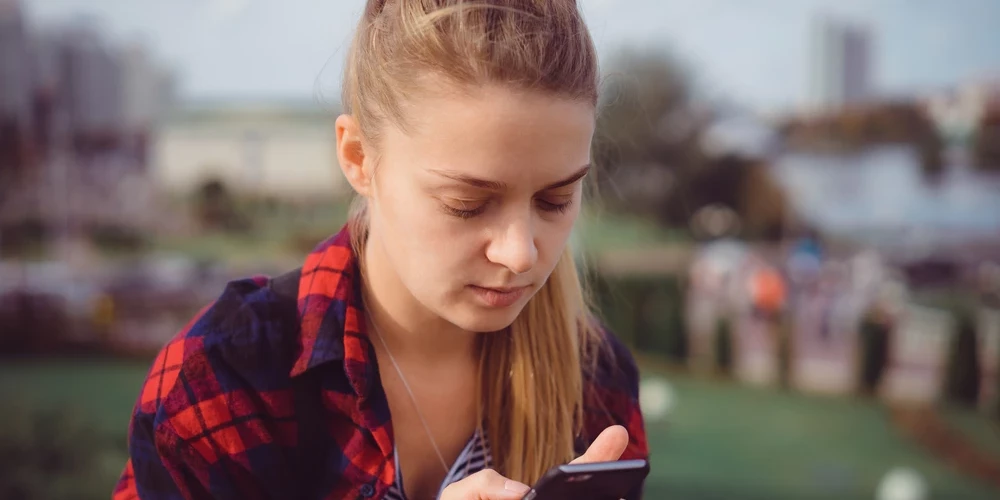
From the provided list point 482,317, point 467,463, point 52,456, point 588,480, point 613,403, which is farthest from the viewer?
point 52,456

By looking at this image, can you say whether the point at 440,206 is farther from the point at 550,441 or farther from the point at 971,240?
the point at 971,240

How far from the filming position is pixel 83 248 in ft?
19.4

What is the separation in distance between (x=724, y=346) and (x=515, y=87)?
5083 millimetres

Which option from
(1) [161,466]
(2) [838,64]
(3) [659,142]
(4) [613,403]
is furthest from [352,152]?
(2) [838,64]

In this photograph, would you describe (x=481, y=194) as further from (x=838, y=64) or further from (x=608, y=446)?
(x=838, y=64)

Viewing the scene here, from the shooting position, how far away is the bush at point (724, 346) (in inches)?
236

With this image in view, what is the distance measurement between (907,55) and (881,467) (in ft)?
9.14

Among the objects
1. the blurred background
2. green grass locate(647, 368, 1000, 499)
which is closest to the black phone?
green grass locate(647, 368, 1000, 499)

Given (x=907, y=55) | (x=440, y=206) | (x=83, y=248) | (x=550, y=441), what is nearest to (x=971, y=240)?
(x=907, y=55)

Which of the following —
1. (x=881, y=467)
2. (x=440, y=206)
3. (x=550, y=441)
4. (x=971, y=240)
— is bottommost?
(x=881, y=467)

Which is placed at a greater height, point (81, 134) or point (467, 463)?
point (81, 134)

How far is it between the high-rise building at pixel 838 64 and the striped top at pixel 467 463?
5038 millimetres

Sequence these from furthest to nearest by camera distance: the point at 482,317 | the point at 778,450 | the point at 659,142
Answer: the point at 659,142 < the point at 778,450 < the point at 482,317

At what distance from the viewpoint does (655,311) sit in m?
6.13
